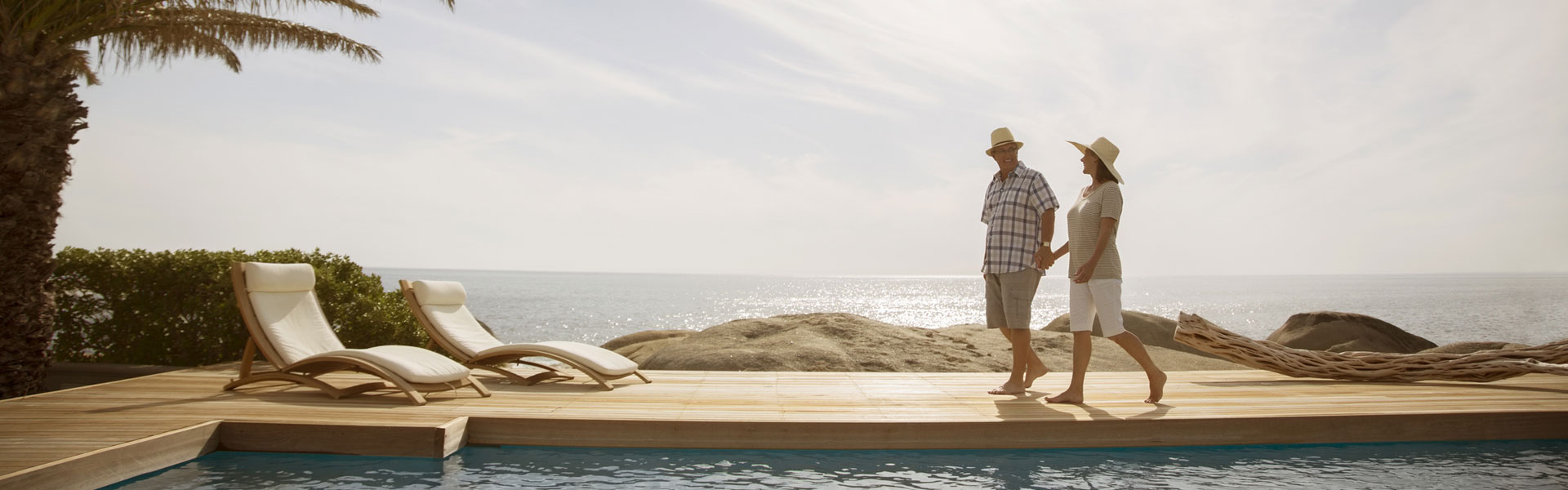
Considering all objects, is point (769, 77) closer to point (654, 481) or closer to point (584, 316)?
point (654, 481)

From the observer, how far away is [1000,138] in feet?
18.5

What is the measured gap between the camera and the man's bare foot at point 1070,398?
17.3 feet

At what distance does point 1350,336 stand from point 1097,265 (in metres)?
10.6

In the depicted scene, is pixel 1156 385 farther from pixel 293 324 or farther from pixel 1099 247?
pixel 293 324

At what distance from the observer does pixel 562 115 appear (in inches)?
986

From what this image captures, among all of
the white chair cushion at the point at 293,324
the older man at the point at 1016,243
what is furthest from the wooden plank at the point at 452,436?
the older man at the point at 1016,243

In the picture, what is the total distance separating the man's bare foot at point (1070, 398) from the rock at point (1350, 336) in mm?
9440

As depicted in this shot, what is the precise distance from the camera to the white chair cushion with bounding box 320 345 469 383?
515cm

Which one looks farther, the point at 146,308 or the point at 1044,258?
the point at 146,308

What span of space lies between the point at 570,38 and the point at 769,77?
246 inches

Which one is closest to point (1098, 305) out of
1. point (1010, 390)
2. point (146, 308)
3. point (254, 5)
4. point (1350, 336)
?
point (1010, 390)

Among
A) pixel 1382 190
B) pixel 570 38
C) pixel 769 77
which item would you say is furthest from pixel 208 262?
pixel 1382 190

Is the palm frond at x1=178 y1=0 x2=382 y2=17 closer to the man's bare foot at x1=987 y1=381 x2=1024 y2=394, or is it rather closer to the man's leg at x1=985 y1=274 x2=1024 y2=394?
the man's leg at x1=985 y1=274 x2=1024 y2=394

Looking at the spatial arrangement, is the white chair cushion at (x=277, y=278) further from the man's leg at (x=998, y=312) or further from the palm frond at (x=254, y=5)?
the man's leg at (x=998, y=312)
